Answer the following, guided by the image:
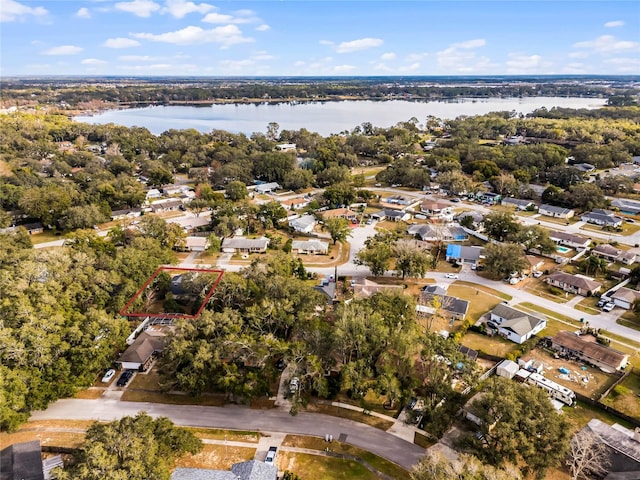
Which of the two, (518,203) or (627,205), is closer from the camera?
(627,205)

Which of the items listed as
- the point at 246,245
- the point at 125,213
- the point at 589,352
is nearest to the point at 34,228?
the point at 125,213

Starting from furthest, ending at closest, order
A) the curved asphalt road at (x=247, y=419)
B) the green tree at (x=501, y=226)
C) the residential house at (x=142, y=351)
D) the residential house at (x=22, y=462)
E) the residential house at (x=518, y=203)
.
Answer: the residential house at (x=518, y=203) < the green tree at (x=501, y=226) < the residential house at (x=142, y=351) < the curved asphalt road at (x=247, y=419) < the residential house at (x=22, y=462)

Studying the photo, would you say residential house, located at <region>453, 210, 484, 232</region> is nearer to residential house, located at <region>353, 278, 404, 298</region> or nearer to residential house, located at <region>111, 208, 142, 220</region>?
residential house, located at <region>353, 278, 404, 298</region>

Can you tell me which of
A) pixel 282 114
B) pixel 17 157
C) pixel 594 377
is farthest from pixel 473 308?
pixel 282 114

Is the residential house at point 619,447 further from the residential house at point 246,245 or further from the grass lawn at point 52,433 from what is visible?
the residential house at point 246,245

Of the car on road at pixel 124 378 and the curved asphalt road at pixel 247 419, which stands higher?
the car on road at pixel 124 378

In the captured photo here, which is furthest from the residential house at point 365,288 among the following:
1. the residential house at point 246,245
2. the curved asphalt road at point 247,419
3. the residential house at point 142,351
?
the residential house at point 142,351

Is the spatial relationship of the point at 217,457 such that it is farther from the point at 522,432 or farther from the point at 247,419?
the point at 522,432
